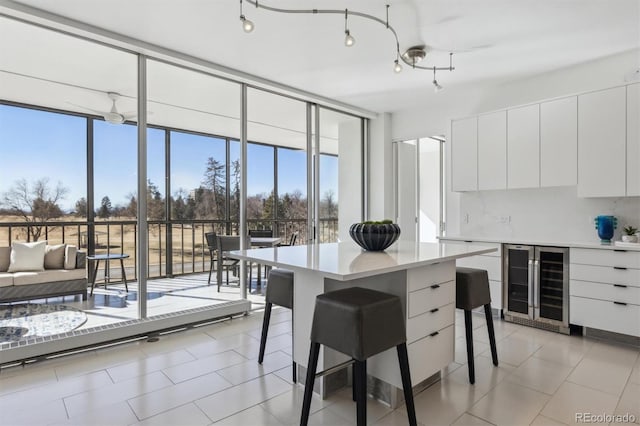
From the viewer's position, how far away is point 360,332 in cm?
169

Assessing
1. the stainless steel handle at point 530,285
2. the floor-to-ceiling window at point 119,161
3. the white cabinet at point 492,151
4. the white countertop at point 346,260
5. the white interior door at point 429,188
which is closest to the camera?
the white countertop at point 346,260

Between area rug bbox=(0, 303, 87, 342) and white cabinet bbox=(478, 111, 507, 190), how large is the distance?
4.35 m

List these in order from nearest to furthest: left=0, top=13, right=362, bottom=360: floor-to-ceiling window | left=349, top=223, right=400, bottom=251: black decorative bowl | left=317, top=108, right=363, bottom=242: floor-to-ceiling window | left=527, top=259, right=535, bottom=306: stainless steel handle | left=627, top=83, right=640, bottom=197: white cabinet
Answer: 1. left=349, top=223, right=400, bottom=251: black decorative bowl
2. left=627, top=83, right=640, bottom=197: white cabinet
3. left=0, top=13, right=362, bottom=360: floor-to-ceiling window
4. left=527, top=259, right=535, bottom=306: stainless steel handle
5. left=317, top=108, right=363, bottom=242: floor-to-ceiling window

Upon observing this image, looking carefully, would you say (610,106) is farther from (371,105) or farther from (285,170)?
(285,170)

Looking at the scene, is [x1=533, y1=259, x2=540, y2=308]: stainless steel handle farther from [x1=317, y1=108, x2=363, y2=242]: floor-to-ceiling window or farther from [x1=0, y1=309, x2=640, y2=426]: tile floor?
[x1=317, y1=108, x2=363, y2=242]: floor-to-ceiling window

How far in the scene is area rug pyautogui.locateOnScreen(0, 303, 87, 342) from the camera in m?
2.86

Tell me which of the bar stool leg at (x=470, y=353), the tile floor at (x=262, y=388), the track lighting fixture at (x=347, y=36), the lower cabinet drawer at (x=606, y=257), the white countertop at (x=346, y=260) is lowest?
the tile floor at (x=262, y=388)

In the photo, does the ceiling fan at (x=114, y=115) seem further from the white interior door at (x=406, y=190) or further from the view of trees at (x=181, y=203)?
the white interior door at (x=406, y=190)

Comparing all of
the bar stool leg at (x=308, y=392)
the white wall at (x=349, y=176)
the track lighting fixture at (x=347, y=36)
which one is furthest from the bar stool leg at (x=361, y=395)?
the white wall at (x=349, y=176)

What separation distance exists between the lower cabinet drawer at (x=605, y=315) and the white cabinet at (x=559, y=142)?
3.74ft

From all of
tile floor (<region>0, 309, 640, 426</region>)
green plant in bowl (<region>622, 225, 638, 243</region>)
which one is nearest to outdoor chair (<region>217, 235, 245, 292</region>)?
tile floor (<region>0, 309, 640, 426</region>)

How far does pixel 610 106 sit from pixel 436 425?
320 cm

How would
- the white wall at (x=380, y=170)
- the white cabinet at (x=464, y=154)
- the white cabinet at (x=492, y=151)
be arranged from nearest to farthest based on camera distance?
the white cabinet at (x=492, y=151)
the white cabinet at (x=464, y=154)
the white wall at (x=380, y=170)

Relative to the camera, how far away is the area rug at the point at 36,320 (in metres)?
2.86
